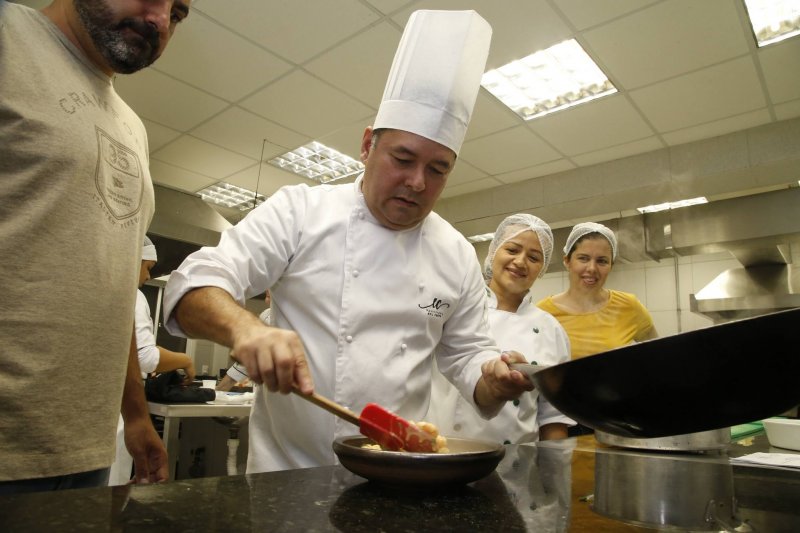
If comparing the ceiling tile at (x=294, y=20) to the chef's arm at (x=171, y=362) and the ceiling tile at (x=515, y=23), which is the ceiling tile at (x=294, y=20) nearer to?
the ceiling tile at (x=515, y=23)

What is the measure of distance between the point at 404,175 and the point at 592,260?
1.89 metres

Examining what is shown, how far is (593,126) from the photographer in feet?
12.1

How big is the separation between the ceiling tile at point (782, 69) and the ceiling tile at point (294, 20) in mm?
2258

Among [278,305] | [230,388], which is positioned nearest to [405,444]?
[278,305]

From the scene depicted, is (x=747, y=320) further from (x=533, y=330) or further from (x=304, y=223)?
(x=533, y=330)

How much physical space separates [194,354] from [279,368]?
8.45 m

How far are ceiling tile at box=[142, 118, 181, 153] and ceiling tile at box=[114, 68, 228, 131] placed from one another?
79mm

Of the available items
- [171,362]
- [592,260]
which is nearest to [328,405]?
[592,260]

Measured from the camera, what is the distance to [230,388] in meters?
3.83

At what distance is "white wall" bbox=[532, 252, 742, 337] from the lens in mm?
5773

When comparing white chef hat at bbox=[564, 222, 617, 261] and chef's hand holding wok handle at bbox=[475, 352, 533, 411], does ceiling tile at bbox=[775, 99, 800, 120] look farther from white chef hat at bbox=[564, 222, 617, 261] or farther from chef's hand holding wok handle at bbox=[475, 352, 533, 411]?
chef's hand holding wok handle at bbox=[475, 352, 533, 411]

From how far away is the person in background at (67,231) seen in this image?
86 centimetres

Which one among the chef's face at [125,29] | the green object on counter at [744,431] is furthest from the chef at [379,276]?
the green object on counter at [744,431]

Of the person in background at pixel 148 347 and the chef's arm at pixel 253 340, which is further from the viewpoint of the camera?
the person in background at pixel 148 347
